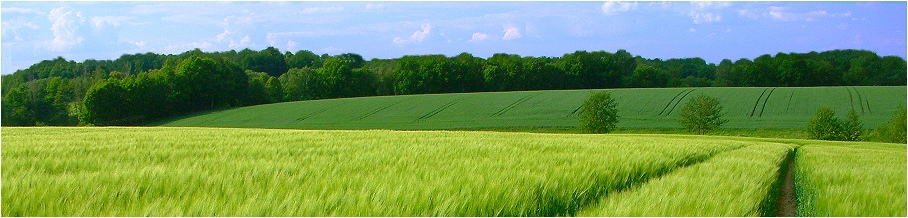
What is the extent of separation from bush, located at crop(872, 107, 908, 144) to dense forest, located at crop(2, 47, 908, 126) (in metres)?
35.7

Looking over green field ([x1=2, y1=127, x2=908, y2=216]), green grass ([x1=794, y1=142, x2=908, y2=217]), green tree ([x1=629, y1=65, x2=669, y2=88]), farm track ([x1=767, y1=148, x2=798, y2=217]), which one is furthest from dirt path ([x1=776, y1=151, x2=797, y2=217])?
green tree ([x1=629, y1=65, x2=669, y2=88])

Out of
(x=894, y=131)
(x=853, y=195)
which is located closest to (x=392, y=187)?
(x=853, y=195)

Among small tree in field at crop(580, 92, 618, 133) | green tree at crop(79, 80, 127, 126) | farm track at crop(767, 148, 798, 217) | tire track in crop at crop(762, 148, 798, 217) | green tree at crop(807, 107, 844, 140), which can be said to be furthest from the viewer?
green tree at crop(79, 80, 127, 126)

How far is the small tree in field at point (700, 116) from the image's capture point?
49.4m

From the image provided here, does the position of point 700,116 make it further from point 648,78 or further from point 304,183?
point 304,183

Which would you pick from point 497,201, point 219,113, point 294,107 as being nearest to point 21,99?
point 219,113

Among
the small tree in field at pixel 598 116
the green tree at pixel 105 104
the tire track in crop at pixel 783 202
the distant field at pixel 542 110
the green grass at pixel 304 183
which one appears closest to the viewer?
the green grass at pixel 304 183

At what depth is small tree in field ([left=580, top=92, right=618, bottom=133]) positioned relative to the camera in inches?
1944

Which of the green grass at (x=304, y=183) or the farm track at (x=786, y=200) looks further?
the farm track at (x=786, y=200)

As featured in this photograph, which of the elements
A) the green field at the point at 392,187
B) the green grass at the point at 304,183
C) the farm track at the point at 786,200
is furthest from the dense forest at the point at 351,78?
A: the farm track at the point at 786,200

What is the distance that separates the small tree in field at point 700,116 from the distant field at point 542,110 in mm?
1794

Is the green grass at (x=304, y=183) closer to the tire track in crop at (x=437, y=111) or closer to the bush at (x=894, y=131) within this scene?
the bush at (x=894, y=131)

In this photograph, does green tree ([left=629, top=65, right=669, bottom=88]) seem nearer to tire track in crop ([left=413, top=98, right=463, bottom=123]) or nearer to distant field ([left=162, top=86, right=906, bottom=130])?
distant field ([left=162, top=86, right=906, bottom=130])

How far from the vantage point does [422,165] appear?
6891 mm
